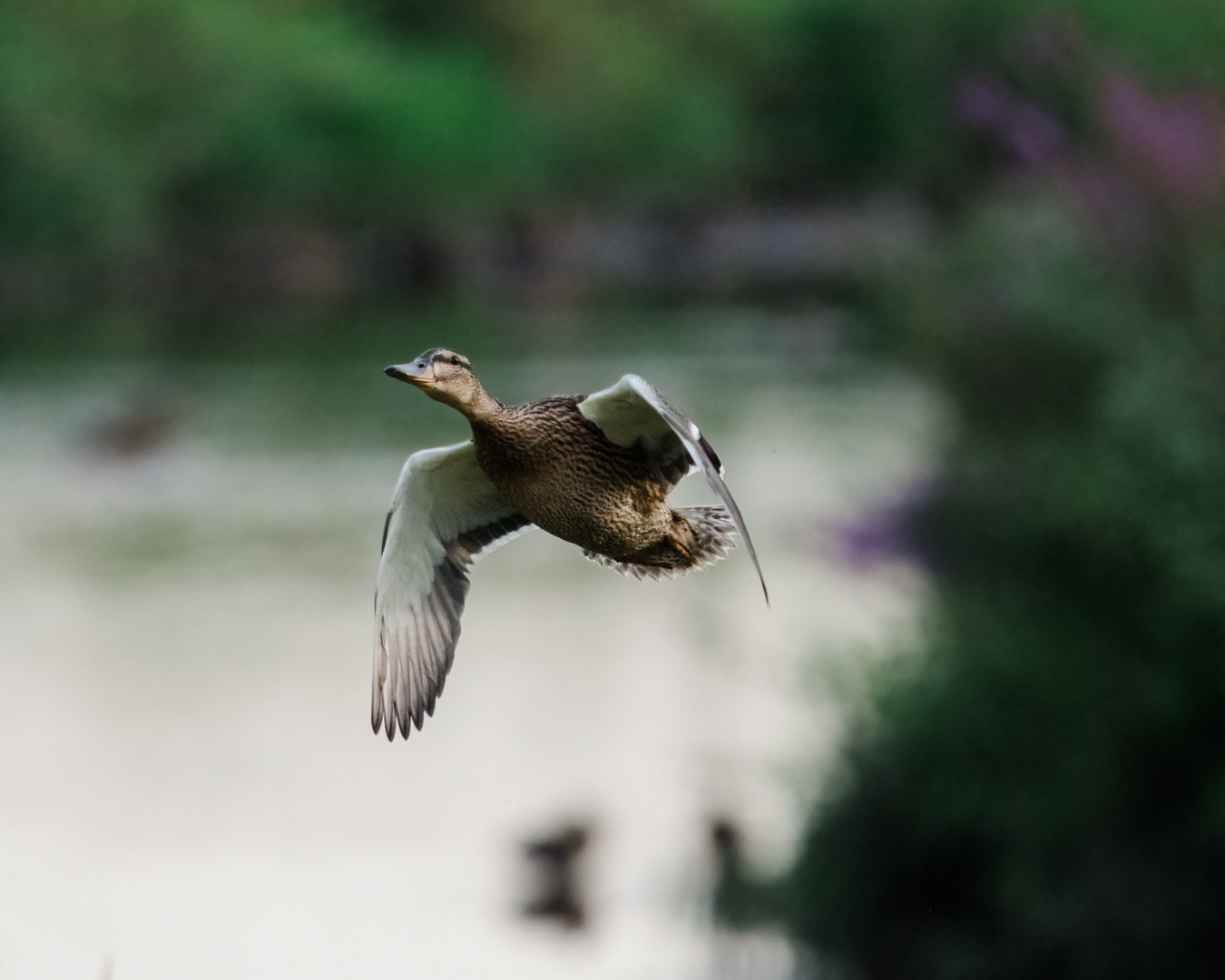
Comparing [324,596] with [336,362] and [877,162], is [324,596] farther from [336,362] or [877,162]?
[877,162]

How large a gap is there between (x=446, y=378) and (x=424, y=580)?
26.0 inches

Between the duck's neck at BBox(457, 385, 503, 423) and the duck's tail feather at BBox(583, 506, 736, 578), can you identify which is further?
the duck's tail feather at BBox(583, 506, 736, 578)

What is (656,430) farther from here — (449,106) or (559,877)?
(449,106)

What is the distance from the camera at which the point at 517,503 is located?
87.3 inches

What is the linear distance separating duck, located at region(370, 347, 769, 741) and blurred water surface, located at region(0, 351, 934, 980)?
3.52 m

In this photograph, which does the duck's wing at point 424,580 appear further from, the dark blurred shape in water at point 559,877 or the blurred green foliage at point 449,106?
the blurred green foliage at point 449,106

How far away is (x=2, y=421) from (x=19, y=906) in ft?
19.3

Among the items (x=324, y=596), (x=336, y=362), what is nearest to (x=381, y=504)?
(x=324, y=596)

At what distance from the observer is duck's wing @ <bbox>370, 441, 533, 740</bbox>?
Result: 256 cm

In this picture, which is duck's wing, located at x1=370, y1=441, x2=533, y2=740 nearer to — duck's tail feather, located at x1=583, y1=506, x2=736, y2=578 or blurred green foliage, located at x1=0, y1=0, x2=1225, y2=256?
duck's tail feather, located at x1=583, y1=506, x2=736, y2=578

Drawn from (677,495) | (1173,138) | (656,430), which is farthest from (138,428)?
(656,430)

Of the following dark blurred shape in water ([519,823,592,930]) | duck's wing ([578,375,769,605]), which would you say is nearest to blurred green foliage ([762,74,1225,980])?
dark blurred shape in water ([519,823,592,930])

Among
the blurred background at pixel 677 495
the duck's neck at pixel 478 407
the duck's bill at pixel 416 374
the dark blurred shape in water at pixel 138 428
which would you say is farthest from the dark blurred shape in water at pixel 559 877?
the duck's bill at pixel 416 374

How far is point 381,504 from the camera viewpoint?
12.6 metres
